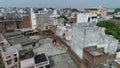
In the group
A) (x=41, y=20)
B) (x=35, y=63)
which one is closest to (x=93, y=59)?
(x=35, y=63)

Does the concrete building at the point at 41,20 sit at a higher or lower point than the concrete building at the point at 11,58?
higher

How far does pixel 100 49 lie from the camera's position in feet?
50.7

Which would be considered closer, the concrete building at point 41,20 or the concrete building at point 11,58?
the concrete building at point 11,58

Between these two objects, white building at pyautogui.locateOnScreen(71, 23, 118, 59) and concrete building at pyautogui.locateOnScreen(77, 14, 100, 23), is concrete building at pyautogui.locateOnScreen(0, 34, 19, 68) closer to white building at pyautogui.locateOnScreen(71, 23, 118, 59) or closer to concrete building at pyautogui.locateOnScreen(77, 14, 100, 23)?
A: white building at pyautogui.locateOnScreen(71, 23, 118, 59)

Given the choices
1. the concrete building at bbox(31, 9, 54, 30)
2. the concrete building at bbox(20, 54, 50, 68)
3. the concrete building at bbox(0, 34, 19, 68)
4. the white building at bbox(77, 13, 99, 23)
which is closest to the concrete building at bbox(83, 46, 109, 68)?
the concrete building at bbox(20, 54, 50, 68)

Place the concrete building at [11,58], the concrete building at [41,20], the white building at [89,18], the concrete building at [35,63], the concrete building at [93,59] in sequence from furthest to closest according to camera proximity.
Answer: the white building at [89,18], the concrete building at [41,20], the concrete building at [11,58], the concrete building at [35,63], the concrete building at [93,59]

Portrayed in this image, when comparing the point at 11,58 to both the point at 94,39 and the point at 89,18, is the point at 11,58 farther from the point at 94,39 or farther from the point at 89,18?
the point at 89,18

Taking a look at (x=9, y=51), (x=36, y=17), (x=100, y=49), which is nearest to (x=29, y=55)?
(x=9, y=51)

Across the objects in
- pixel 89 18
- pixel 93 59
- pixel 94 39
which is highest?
pixel 89 18

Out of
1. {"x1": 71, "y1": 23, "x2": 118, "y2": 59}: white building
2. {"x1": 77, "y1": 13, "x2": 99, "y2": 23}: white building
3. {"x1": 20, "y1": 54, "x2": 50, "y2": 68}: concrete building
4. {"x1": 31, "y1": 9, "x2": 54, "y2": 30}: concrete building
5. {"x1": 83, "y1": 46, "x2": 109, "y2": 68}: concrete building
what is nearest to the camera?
{"x1": 83, "y1": 46, "x2": 109, "y2": 68}: concrete building

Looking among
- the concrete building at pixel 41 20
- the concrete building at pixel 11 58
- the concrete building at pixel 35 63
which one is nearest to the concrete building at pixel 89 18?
the concrete building at pixel 41 20

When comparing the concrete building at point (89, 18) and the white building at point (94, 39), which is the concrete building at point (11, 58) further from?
the concrete building at point (89, 18)

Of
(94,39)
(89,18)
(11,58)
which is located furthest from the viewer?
(89,18)

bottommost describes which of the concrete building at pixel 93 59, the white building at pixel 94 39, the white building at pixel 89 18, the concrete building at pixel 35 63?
the concrete building at pixel 35 63
